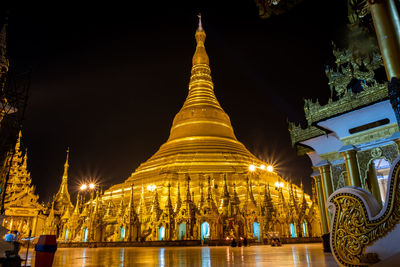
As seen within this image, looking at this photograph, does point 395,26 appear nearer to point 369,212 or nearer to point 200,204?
point 369,212

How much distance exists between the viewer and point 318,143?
12.7 metres

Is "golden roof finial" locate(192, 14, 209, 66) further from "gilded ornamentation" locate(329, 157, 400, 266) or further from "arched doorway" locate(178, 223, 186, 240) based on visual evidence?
"gilded ornamentation" locate(329, 157, 400, 266)

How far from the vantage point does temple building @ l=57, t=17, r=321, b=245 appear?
61.7 ft

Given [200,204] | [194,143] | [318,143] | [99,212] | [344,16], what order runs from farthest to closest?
[194,143]
[99,212]
[200,204]
[318,143]
[344,16]

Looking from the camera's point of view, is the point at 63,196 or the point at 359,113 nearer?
the point at 359,113

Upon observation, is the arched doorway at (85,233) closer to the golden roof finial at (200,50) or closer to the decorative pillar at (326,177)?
the decorative pillar at (326,177)

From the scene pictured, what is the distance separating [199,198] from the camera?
22422 millimetres

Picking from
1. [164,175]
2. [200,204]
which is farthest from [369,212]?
[164,175]

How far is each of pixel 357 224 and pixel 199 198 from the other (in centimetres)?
1940

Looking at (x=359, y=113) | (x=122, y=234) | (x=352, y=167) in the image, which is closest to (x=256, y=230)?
(x=122, y=234)

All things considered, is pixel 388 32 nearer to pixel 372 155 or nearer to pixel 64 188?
pixel 372 155

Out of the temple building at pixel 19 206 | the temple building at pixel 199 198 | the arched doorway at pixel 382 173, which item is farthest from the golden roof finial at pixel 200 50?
the arched doorway at pixel 382 173

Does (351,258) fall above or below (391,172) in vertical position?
below

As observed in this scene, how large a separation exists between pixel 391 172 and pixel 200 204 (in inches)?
667
